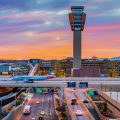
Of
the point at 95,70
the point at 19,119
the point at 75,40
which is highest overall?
the point at 75,40

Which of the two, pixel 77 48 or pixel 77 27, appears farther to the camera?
pixel 77 27

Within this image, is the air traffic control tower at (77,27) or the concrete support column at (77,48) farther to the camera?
the concrete support column at (77,48)

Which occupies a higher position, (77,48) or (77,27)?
(77,27)

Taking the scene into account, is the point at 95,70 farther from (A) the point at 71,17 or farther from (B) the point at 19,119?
(B) the point at 19,119

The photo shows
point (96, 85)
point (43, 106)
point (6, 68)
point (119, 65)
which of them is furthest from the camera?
→ point (6, 68)

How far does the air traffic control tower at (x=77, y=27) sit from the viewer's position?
12875cm

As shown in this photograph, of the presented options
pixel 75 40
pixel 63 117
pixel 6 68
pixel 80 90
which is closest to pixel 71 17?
pixel 75 40

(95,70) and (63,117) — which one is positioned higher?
(95,70)

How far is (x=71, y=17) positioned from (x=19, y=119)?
88.7m

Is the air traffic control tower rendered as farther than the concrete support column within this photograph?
No

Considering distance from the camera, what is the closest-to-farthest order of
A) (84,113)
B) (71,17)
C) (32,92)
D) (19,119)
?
(84,113) → (19,119) → (32,92) → (71,17)

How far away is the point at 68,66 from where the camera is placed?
14925 cm

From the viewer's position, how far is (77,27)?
5113 inches

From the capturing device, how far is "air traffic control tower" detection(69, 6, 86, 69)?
422 ft
